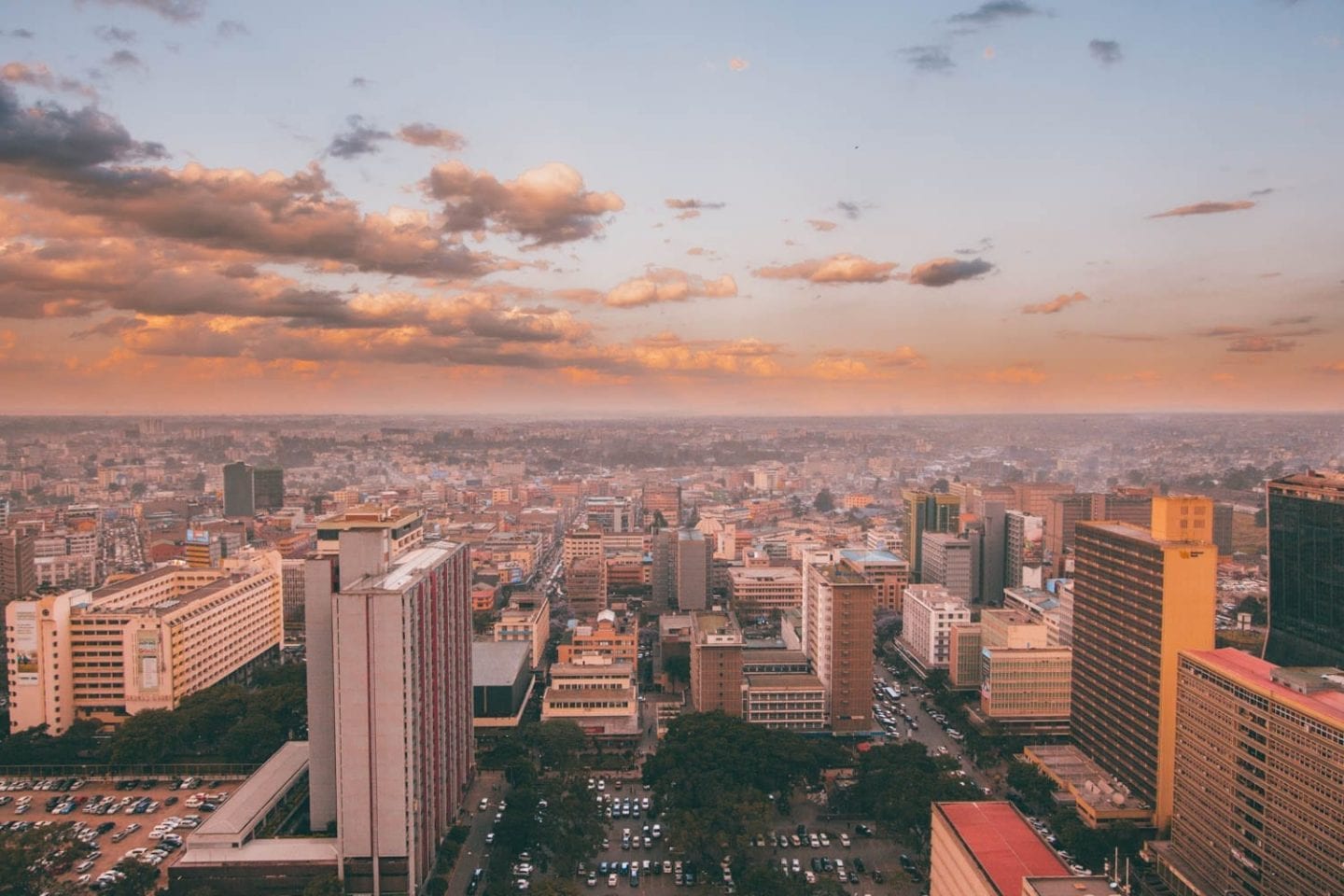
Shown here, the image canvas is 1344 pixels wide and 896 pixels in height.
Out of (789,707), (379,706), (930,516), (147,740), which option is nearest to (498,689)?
(789,707)

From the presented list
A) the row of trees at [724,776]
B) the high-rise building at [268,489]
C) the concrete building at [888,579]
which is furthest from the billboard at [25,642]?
the high-rise building at [268,489]

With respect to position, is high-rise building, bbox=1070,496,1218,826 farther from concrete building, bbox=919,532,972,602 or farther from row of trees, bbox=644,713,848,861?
concrete building, bbox=919,532,972,602

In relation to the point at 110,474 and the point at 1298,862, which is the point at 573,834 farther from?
the point at 110,474

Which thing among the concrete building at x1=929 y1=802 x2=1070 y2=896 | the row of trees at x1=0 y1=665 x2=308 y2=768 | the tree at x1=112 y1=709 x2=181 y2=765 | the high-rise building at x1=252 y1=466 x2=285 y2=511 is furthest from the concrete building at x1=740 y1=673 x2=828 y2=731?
the high-rise building at x1=252 y1=466 x2=285 y2=511

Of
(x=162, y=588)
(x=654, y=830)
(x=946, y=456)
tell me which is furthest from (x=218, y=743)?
(x=946, y=456)

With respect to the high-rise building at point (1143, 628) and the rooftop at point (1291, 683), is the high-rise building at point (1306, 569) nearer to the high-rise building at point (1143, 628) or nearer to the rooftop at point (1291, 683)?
the high-rise building at point (1143, 628)

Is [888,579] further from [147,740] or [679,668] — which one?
[147,740]
